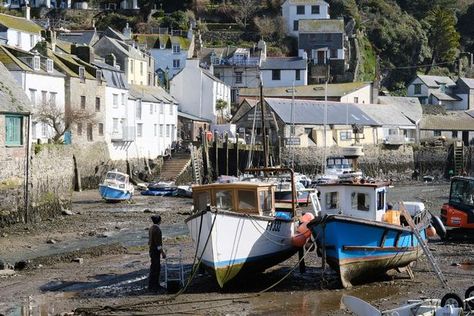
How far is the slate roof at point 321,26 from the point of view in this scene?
275 ft

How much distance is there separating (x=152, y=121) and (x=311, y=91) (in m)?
21.5

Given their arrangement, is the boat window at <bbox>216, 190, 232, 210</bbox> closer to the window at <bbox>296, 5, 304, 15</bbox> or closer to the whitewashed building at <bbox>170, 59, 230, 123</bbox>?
the whitewashed building at <bbox>170, 59, 230, 123</bbox>

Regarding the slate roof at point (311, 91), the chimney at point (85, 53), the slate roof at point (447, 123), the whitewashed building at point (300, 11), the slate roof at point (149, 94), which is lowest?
the slate roof at point (447, 123)

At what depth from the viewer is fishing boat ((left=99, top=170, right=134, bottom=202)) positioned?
133 feet

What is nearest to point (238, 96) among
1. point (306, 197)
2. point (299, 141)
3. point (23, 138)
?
point (299, 141)

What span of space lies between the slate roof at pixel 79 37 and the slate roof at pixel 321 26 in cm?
2475

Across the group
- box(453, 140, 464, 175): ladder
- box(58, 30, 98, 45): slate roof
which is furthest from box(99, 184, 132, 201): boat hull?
box(453, 140, 464, 175): ladder

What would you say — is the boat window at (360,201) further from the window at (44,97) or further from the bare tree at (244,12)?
the bare tree at (244,12)

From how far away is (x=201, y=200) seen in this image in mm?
19359

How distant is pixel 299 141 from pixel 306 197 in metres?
19.2

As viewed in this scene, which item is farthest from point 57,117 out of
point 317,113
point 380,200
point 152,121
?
point 380,200

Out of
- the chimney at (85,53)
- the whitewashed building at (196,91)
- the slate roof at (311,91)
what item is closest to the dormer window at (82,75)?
the chimney at (85,53)

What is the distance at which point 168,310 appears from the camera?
635 inches

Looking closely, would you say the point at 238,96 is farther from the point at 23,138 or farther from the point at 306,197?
the point at 23,138
